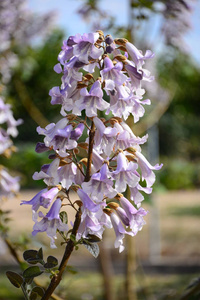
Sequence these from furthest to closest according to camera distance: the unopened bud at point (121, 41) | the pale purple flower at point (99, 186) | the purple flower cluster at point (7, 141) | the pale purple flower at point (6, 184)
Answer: the pale purple flower at point (6, 184) → the purple flower cluster at point (7, 141) → the unopened bud at point (121, 41) → the pale purple flower at point (99, 186)

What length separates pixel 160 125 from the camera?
20844 mm

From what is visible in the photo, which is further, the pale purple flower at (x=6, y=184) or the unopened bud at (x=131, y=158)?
the pale purple flower at (x=6, y=184)

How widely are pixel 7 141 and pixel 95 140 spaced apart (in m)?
0.85

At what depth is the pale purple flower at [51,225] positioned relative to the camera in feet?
2.48

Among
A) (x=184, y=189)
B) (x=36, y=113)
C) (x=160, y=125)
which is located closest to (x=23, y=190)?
(x=184, y=189)

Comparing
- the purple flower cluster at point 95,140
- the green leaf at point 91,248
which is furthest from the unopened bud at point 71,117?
the green leaf at point 91,248

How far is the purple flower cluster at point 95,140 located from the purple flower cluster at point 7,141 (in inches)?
30.1

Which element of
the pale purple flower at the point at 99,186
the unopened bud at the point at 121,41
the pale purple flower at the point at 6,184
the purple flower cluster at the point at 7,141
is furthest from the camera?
the pale purple flower at the point at 6,184

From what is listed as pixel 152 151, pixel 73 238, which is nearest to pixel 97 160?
pixel 73 238

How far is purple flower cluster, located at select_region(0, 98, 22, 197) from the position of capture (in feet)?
5.10

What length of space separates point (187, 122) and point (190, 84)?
6.41 feet

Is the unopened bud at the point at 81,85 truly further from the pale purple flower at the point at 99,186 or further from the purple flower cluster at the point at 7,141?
the purple flower cluster at the point at 7,141

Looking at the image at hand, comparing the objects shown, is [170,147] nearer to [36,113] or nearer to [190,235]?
[190,235]

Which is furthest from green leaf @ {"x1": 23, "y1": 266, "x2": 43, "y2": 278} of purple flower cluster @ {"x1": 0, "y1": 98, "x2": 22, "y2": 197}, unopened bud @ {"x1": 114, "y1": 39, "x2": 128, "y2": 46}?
purple flower cluster @ {"x1": 0, "y1": 98, "x2": 22, "y2": 197}
